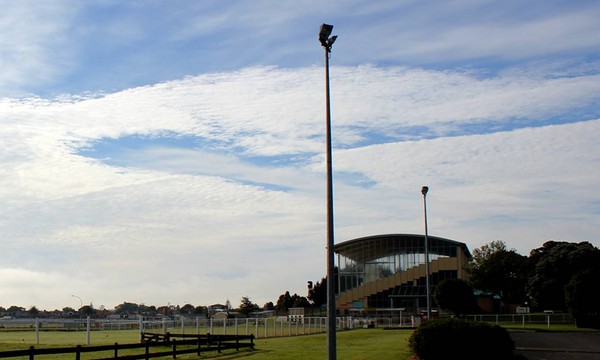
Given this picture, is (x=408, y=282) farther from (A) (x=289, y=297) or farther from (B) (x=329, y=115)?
(B) (x=329, y=115)

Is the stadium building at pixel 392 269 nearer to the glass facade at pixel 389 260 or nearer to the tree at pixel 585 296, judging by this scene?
the glass facade at pixel 389 260

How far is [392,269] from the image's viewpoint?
100688 millimetres

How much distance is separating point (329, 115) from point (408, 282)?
83.6 m

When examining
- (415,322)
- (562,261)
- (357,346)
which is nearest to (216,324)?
(415,322)

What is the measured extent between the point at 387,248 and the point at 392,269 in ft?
10.4

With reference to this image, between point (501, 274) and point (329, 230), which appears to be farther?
point (501, 274)

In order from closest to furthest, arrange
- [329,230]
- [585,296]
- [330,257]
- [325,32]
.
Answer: [330,257], [329,230], [325,32], [585,296]

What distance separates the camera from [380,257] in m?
103

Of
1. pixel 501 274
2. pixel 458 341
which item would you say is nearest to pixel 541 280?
pixel 501 274

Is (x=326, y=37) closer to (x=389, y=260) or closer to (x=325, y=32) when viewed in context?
(x=325, y=32)

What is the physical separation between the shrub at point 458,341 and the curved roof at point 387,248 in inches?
2862

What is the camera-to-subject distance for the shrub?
2392cm

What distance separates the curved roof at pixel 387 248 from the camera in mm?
98500

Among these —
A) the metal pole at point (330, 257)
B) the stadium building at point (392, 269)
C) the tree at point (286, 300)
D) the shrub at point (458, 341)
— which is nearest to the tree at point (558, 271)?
the stadium building at point (392, 269)
